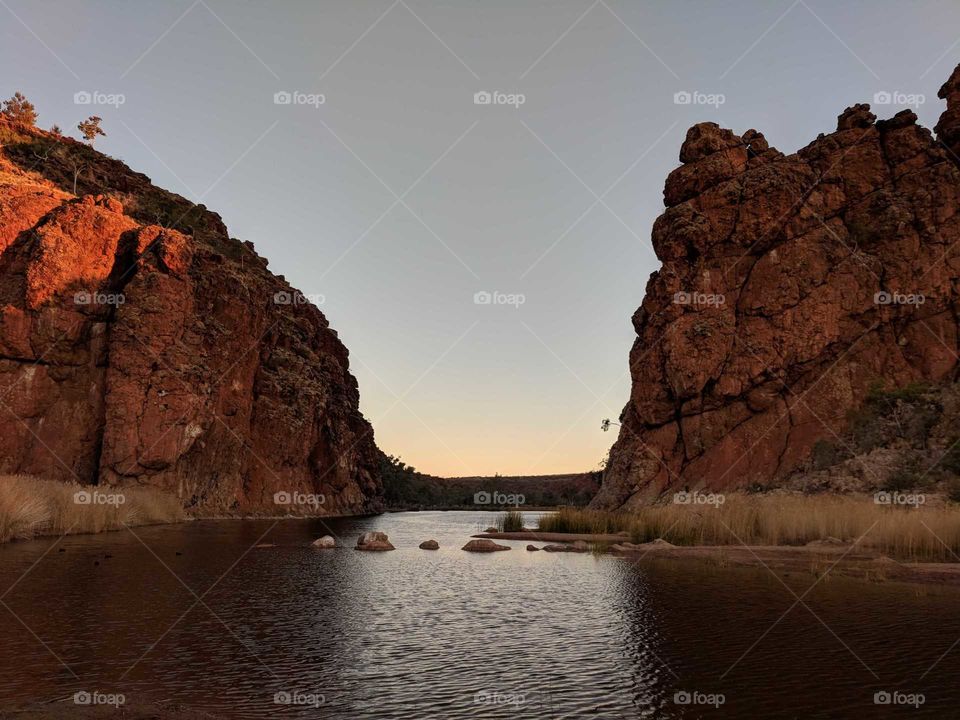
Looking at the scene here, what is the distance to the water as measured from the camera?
8508 millimetres

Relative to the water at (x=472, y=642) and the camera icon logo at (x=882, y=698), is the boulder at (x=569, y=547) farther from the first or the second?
the camera icon logo at (x=882, y=698)

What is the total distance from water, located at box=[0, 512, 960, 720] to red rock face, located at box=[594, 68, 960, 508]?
3439 centimetres

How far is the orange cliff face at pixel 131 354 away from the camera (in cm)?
5069

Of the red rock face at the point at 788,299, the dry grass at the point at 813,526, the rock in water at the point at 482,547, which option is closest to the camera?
the dry grass at the point at 813,526

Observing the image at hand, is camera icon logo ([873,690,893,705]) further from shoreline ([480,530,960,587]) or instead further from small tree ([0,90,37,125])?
small tree ([0,90,37,125])

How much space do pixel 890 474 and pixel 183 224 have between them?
2914 inches

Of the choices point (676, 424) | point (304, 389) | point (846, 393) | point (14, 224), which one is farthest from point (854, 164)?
point (14, 224)

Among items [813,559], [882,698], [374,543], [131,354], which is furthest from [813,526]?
[131,354]

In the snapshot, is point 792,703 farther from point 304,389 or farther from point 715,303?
point 304,389

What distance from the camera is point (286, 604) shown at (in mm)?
15047

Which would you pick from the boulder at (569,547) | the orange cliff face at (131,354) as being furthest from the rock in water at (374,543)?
the orange cliff face at (131,354)

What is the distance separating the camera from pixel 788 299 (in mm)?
52156

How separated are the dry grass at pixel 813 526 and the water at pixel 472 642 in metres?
5.40

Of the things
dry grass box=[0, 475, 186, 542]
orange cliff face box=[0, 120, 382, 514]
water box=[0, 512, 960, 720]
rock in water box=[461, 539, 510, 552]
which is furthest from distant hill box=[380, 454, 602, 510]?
water box=[0, 512, 960, 720]
